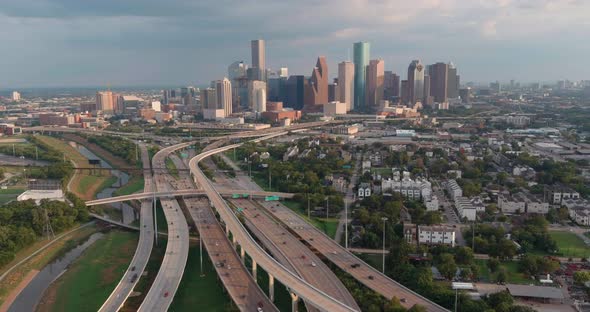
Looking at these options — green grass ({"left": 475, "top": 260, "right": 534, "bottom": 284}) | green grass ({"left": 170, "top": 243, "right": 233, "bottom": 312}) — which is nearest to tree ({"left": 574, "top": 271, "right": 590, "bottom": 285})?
green grass ({"left": 475, "top": 260, "right": 534, "bottom": 284})

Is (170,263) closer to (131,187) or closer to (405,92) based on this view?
(131,187)

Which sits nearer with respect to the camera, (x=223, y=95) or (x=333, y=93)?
(x=223, y=95)

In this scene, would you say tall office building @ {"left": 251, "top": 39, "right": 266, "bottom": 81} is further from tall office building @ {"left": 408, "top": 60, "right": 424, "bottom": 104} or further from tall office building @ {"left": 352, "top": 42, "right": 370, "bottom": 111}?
tall office building @ {"left": 408, "top": 60, "right": 424, "bottom": 104}

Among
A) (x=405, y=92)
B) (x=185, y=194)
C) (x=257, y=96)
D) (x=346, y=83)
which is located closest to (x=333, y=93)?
(x=346, y=83)

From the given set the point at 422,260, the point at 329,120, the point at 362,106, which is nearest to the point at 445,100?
the point at 362,106

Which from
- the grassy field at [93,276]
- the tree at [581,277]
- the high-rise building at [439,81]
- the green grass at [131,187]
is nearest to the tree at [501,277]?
the tree at [581,277]

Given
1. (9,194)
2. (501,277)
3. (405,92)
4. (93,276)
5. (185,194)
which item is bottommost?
(93,276)
